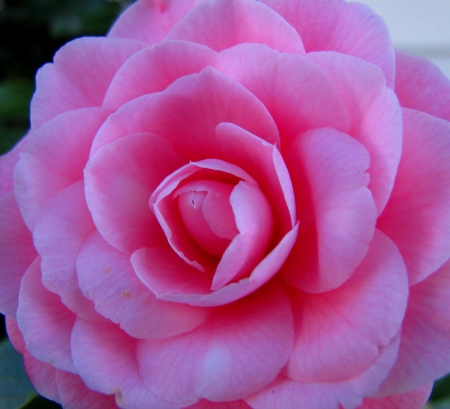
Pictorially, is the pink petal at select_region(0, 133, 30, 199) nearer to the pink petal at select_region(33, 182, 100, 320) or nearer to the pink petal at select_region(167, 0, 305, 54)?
the pink petal at select_region(33, 182, 100, 320)

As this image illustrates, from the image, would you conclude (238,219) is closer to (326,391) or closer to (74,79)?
(326,391)

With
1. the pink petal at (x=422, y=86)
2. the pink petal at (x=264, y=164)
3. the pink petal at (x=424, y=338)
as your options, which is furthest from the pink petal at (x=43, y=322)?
the pink petal at (x=422, y=86)

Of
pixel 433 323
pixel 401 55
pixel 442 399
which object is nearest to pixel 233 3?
pixel 401 55

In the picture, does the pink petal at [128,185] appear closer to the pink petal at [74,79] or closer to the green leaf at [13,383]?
the pink petal at [74,79]

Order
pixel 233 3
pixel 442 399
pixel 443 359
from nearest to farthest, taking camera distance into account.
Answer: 1. pixel 443 359
2. pixel 233 3
3. pixel 442 399

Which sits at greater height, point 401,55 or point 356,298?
point 401,55

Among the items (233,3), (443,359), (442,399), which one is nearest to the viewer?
(443,359)

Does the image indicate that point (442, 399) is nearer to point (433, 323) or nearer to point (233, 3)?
point (433, 323)
